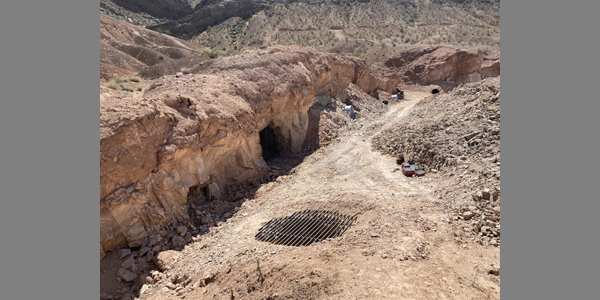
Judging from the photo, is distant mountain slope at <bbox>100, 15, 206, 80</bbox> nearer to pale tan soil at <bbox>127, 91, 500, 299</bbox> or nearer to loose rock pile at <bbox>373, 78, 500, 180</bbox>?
pale tan soil at <bbox>127, 91, 500, 299</bbox>

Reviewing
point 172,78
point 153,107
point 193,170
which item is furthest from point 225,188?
→ point 172,78

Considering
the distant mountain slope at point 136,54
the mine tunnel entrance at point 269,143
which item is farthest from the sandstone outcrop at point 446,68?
the mine tunnel entrance at point 269,143

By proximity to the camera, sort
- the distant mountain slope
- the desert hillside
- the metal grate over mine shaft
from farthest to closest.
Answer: the distant mountain slope → the metal grate over mine shaft → the desert hillside

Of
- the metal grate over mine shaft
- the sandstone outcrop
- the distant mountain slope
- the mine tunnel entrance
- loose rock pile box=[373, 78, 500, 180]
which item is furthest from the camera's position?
the sandstone outcrop

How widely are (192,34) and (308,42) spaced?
15.4 metres

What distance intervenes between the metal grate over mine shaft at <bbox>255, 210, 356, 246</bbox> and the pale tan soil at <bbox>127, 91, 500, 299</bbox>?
0.89 feet

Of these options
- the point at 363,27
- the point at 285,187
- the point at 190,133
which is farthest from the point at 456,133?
the point at 363,27

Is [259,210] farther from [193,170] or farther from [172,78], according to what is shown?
[172,78]

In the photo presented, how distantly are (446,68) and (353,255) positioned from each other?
27587mm

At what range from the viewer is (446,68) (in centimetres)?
2947

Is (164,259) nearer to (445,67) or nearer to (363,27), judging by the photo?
(445,67)

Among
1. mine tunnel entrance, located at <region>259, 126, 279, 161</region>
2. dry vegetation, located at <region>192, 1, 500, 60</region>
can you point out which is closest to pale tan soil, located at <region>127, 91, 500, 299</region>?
mine tunnel entrance, located at <region>259, 126, 279, 161</region>

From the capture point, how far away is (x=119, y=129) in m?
8.10

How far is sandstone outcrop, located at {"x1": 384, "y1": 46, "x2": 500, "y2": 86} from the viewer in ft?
95.5
